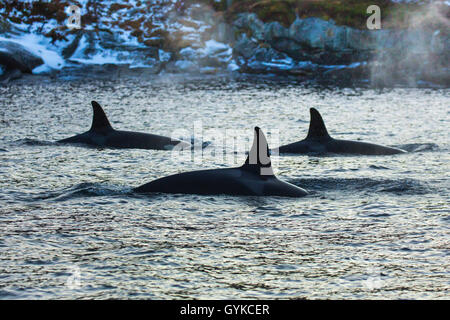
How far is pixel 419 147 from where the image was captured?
26.8 meters

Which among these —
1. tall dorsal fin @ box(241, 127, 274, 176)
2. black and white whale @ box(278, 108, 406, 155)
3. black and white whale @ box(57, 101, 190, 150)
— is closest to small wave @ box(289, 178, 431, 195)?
tall dorsal fin @ box(241, 127, 274, 176)

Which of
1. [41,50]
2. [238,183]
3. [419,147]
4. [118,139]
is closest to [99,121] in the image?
[118,139]

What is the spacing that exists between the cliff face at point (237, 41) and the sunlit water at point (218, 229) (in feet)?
203

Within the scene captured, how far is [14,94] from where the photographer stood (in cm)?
6291

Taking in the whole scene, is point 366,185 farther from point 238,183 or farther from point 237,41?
point 237,41

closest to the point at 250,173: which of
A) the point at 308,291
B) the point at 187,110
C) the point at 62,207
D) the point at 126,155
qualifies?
the point at 62,207

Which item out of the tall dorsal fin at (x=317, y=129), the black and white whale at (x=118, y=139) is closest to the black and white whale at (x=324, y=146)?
the tall dorsal fin at (x=317, y=129)

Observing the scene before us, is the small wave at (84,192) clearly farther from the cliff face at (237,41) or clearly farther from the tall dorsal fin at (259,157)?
the cliff face at (237,41)

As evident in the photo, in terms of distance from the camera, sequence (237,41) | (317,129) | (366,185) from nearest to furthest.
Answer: (366,185), (317,129), (237,41)

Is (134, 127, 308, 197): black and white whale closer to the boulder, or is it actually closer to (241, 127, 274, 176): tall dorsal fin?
(241, 127, 274, 176): tall dorsal fin

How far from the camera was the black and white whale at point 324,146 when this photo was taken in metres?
24.5

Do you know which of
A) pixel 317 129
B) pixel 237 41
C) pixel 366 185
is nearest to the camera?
pixel 366 185

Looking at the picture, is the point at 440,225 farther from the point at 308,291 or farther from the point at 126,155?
the point at 126,155

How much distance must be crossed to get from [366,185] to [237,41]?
92549mm
